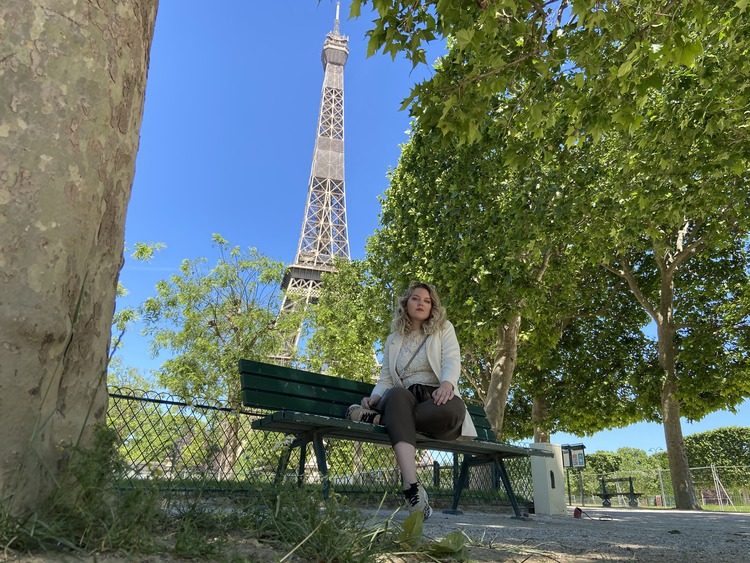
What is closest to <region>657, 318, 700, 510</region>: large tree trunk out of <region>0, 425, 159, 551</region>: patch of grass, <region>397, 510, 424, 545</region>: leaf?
<region>397, 510, 424, 545</region>: leaf

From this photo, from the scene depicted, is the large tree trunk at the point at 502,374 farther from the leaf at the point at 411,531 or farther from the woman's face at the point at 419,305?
the leaf at the point at 411,531

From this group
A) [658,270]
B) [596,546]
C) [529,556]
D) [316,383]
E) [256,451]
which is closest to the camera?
[529,556]

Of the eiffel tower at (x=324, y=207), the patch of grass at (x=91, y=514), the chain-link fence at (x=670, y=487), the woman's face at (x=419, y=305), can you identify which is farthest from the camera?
A: the eiffel tower at (x=324, y=207)

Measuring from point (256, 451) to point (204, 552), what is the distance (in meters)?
4.76

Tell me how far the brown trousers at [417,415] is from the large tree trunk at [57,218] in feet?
7.23

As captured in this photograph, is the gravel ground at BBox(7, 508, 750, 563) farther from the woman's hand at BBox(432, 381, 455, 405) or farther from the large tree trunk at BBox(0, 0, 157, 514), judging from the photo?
the woman's hand at BBox(432, 381, 455, 405)

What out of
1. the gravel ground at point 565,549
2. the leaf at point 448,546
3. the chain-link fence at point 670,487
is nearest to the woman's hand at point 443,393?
the gravel ground at point 565,549

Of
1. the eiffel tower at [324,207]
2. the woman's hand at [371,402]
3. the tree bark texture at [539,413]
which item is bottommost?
the woman's hand at [371,402]

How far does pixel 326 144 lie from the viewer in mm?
54469

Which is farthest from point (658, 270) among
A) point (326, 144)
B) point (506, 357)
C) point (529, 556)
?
point (326, 144)

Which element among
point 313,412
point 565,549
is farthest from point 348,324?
point 565,549

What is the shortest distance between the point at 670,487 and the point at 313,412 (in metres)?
21.4

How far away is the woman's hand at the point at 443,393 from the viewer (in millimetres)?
4281

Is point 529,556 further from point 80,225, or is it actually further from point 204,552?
point 80,225
